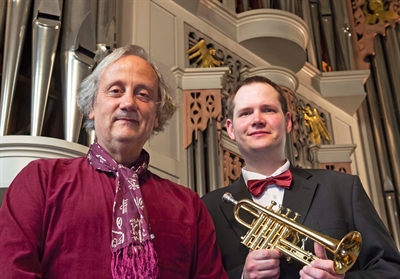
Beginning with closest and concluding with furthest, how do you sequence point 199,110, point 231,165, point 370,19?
point 199,110 < point 231,165 < point 370,19

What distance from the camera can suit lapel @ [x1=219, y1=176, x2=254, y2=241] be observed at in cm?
237

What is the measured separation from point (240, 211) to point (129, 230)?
2.68 ft

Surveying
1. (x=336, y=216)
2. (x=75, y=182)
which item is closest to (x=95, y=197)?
(x=75, y=182)

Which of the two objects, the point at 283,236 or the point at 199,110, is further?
the point at 199,110

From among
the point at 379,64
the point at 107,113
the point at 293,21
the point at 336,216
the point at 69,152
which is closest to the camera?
the point at 107,113

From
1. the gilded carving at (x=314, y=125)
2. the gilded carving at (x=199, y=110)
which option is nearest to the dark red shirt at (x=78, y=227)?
the gilded carving at (x=199, y=110)

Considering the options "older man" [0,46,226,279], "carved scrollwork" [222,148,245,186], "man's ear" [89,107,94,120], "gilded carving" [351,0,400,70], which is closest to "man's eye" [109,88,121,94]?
"older man" [0,46,226,279]

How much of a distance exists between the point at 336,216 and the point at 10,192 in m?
1.21

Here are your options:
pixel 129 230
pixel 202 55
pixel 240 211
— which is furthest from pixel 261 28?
pixel 129 230

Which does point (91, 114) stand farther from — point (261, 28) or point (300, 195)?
point (261, 28)

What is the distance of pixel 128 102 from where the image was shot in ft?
6.44

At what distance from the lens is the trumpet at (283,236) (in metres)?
1.93

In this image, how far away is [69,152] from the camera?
10.0 ft

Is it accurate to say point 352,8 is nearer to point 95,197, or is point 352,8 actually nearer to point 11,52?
point 11,52
